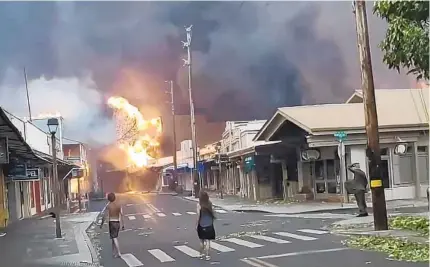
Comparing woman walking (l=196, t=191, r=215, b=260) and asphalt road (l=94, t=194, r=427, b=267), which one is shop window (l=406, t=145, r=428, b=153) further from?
woman walking (l=196, t=191, r=215, b=260)

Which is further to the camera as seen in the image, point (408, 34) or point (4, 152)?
point (4, 152)

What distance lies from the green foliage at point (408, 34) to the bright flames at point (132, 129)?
81.7ft

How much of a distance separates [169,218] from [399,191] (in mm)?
10272

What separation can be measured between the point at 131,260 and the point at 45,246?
4.51 meters

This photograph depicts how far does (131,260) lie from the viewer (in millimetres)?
13797

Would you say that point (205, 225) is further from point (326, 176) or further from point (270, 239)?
point (326, 176)

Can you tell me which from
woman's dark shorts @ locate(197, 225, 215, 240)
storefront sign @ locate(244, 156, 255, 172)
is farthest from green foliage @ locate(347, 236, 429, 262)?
storefront sign @ locate(244, 156, 255, 172)

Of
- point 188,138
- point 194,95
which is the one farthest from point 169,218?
point 188,138

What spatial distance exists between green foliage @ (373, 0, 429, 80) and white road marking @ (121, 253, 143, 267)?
6.23 m

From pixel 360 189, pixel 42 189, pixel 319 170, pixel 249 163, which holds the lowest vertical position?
pixel 360 189

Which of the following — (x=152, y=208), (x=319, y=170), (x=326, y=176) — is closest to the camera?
(x=326, y=176)

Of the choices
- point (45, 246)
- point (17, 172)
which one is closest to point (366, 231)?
point (45, 246)

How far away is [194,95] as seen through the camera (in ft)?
152

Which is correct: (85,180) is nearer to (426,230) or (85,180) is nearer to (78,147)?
(78,147)
